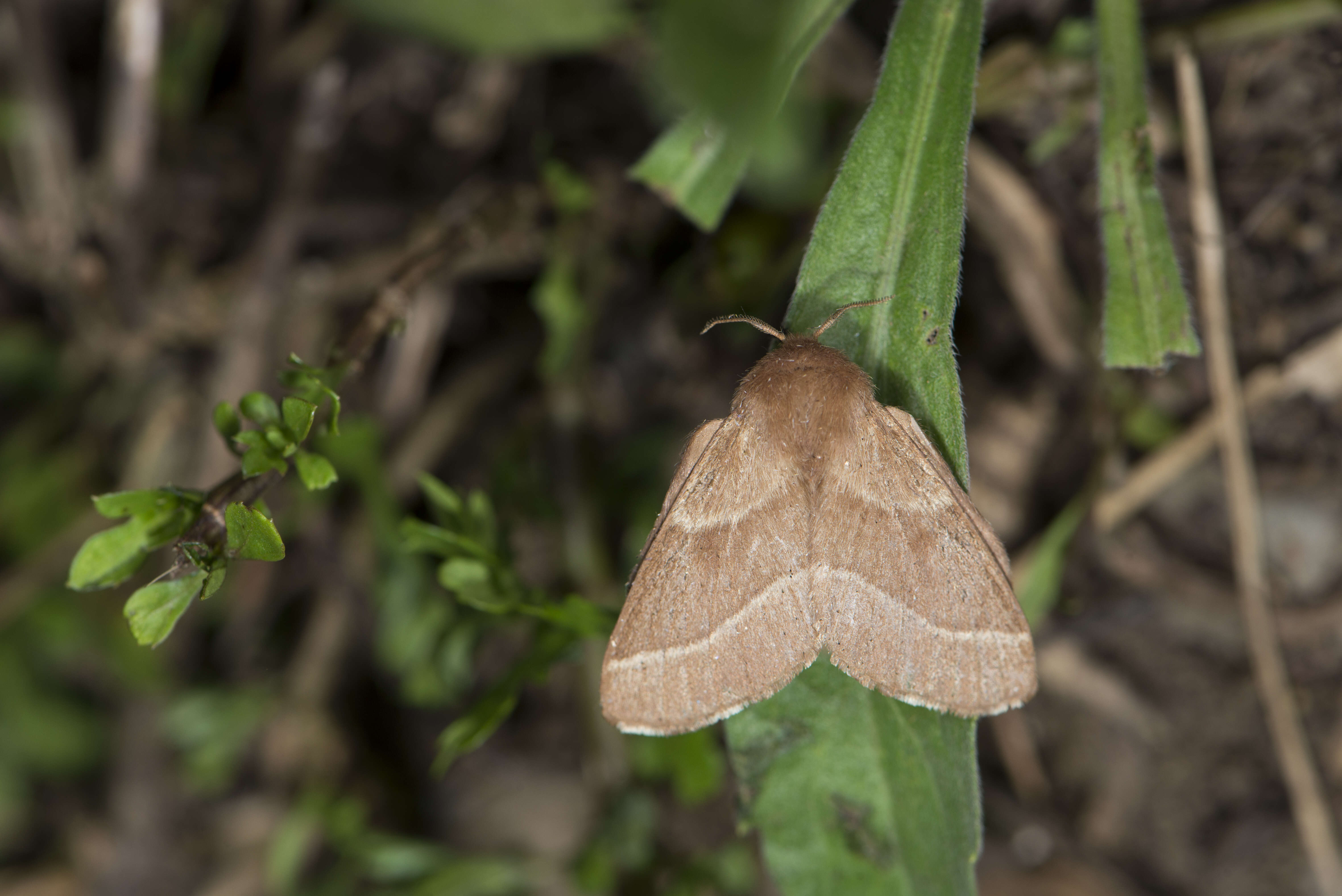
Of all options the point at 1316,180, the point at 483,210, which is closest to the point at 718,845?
the point at 483,210

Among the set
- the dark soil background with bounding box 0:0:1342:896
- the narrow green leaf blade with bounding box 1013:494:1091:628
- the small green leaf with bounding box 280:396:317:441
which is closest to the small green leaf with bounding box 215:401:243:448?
the small green leaf with bounding box 280:396:317:441

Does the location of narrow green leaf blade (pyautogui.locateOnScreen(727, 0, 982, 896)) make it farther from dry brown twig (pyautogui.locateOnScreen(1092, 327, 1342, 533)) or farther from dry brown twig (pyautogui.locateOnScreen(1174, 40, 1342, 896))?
dry brown twig (pyautogui.locateOnScreen(1092, 327, 1342, 533))

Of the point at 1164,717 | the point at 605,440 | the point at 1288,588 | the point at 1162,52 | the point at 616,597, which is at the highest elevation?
the point at 1162,52

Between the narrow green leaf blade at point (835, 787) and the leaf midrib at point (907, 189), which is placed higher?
the leaf midrib at point (907, 189)

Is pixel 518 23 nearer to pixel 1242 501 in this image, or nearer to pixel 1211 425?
pixel 1211 425

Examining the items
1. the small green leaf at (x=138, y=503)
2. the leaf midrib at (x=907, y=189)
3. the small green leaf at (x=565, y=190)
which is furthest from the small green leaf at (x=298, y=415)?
the small green leaf at (x=565, y=190)

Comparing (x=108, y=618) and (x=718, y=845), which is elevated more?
(x=108, y=618)

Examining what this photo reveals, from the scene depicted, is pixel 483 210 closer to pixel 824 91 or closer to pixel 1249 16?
pixel 824 91

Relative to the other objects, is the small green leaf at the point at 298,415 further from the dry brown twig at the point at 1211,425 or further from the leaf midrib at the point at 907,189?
the dry brown twig at the point at 1211,425
